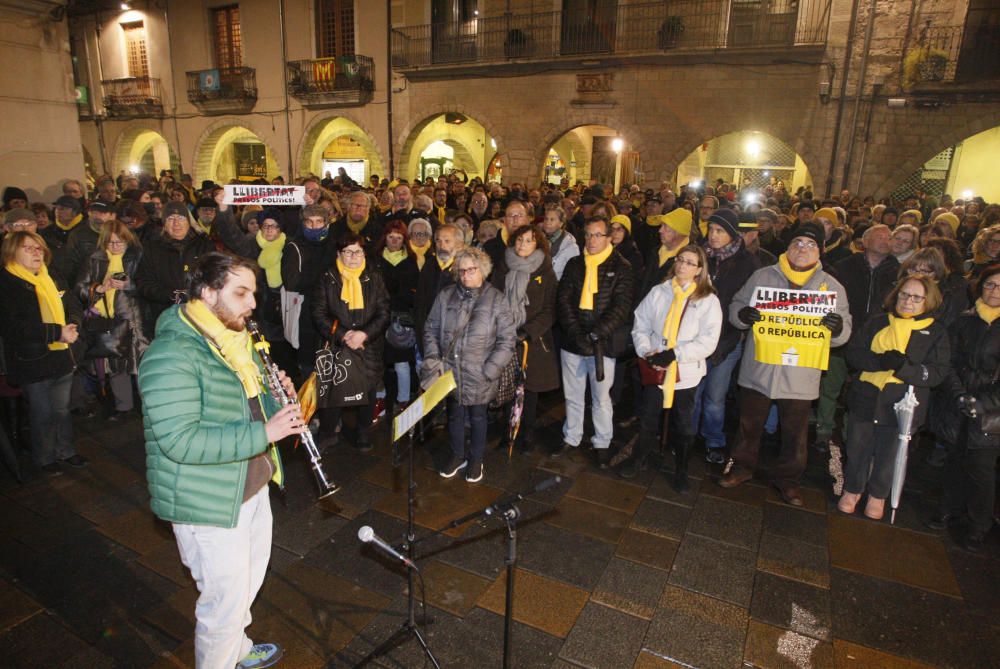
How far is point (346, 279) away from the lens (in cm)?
495

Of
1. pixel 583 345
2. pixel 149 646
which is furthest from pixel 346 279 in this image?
pixel 149 646

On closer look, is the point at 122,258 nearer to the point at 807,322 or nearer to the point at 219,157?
the point at 807,322

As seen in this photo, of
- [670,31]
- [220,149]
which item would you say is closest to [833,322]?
[670,31]

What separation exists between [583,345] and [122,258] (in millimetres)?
4407

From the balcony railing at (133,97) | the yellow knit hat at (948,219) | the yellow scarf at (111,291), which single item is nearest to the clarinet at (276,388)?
the yellow scarf at (111,291)

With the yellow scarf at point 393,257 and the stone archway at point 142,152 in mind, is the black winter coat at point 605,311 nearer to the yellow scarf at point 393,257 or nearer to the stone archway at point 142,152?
the yellow scarf at point 393,257

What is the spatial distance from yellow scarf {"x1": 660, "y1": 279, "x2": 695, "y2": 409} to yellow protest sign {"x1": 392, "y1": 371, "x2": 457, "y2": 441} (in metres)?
2.30

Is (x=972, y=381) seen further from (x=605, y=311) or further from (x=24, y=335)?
(x=24, y=335)

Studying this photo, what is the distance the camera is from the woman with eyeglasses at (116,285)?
17.9 feet

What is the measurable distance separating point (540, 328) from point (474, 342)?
32.3 inches

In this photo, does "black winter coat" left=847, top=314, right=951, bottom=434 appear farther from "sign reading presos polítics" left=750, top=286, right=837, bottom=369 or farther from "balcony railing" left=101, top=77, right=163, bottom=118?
"balcony railing" left=101, top=77, right=163, bottom=118

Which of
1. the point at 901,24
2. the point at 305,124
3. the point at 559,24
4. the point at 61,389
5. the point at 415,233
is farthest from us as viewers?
the point at 305,124

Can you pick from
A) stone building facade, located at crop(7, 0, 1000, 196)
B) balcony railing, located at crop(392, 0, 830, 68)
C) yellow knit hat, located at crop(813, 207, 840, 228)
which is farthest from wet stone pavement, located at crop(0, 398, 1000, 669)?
balcony railing, located at crop(392, 0, 830, 68)

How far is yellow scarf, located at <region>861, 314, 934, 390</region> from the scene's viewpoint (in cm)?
402
